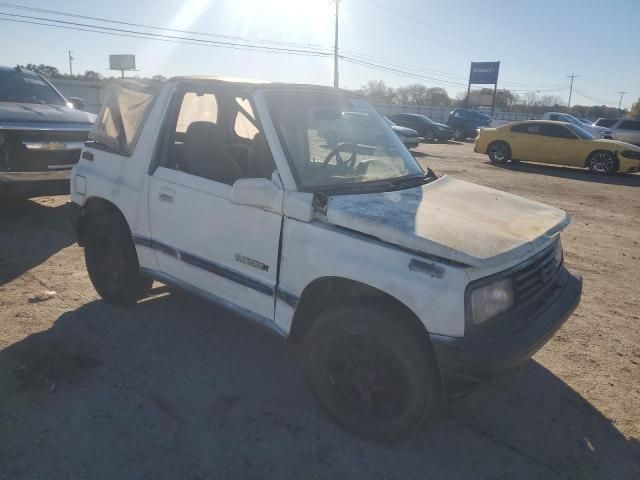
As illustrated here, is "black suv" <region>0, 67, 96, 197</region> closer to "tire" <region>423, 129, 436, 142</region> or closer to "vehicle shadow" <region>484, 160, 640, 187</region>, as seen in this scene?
"vehicle shadow" <region>484, 160, 640, 187</region>

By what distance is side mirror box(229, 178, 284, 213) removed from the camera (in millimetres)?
2713

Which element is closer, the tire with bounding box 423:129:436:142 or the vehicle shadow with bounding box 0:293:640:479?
the vehicle shadow with bounding box 0:293:640:479

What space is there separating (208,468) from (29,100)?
708cm

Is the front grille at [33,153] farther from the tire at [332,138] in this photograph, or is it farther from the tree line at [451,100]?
the tree line at [451,100]

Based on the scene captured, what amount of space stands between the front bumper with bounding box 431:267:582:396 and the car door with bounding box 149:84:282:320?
3.59 feet

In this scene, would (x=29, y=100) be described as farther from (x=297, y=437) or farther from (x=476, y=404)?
(x=476, y=404)

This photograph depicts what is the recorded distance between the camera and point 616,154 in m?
14.1

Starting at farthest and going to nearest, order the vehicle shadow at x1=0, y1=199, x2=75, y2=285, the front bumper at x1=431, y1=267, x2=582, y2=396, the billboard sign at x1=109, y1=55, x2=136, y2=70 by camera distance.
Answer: the billboard sign at x1=109, y1=55, x2=136, y2=70 → the vehicle shadow at x1=0, y1=199, x2=75, y2=285 → the front bumper at x1=431, y1=267, x2=582, y2=396

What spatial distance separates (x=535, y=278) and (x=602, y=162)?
14.0 meters

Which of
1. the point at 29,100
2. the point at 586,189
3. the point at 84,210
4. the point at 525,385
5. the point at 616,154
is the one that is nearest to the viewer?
the point at 525,385

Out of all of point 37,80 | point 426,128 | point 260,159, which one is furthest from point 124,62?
point 260,159

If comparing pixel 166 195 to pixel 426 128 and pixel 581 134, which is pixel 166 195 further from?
pixel 426 128

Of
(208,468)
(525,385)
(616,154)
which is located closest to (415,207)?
(525,385)

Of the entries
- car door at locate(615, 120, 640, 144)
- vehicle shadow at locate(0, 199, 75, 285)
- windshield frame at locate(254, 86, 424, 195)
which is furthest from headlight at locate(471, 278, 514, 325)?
car door at locate(615, 120, 640, 144)
